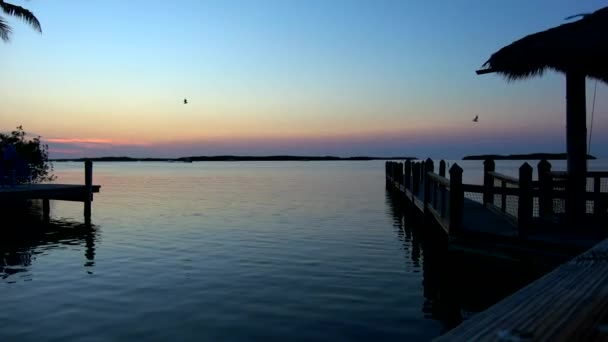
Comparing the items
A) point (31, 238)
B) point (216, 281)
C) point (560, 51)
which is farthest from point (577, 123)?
point (31, 238)

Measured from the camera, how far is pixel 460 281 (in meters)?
10.4

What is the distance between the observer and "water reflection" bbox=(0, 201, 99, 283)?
38.0ft

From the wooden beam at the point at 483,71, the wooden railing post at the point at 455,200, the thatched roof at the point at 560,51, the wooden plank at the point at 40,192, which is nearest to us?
the wooden railing post at the point at 455,200

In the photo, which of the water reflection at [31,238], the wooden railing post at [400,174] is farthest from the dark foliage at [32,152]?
the wooden railing post at [400,174]

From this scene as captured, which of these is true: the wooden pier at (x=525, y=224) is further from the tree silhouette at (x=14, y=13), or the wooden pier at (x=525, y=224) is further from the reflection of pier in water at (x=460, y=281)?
the tree silhouette at (x=14, y=13)

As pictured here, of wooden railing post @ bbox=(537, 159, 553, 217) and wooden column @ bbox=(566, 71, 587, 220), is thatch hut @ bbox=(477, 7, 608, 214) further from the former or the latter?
wooden railing post @ bbox=(537, 159, 553, 217)

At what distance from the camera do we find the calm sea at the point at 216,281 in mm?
7312

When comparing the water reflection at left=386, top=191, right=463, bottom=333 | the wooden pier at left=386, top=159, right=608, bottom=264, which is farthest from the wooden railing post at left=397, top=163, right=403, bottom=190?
the wooden pier at left=386, top=159, right=608, bottom=264

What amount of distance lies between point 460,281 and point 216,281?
17.1 feet

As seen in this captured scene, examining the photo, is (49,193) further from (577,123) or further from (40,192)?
(577,123)

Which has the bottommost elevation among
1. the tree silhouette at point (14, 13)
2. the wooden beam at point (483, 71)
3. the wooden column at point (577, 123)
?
the wooden column at point (577, 123)

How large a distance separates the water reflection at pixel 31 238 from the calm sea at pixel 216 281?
51mm

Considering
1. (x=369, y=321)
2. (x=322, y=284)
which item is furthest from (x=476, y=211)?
(x=369, y=321)

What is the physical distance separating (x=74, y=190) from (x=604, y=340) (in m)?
22.1
